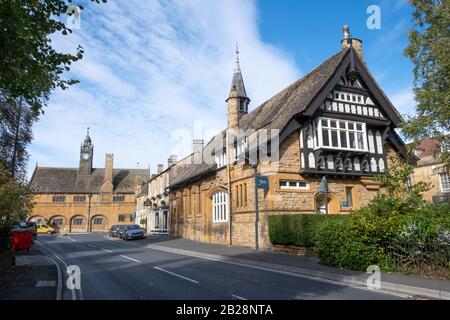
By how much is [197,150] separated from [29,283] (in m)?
29.1

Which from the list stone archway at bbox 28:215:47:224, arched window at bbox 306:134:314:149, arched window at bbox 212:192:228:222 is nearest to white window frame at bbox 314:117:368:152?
arched window at bbox 306:134:314:149

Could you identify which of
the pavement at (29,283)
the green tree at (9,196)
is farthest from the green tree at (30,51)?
the green tree at (9,196)

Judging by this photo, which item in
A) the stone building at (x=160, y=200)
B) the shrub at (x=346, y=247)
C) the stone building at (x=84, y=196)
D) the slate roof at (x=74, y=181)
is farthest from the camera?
the slate roof at (x=74, y=181)

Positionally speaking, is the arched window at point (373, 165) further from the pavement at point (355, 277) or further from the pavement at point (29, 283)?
the pavement at point (29, 283)

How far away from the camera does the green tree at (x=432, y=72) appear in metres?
15.6

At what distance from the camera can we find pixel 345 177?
77.8ft

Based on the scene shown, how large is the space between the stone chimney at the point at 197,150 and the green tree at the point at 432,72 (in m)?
22.5

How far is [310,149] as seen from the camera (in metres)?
23.0

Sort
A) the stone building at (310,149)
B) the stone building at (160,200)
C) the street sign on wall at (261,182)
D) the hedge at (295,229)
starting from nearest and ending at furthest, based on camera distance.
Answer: the hedge at (295,229) → the street sign on wall at (261,182) → the stone building at (310,149) → the stone building at (160,200)

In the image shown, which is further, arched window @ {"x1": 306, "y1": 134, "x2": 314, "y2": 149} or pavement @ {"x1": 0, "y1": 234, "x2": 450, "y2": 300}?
arched window @ {"x1": 306, "y1": 134, "x2": 314, "y2": 149}

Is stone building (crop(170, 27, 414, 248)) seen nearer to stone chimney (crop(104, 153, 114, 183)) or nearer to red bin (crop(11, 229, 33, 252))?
red bin (crop(11, 229, 33, 252))

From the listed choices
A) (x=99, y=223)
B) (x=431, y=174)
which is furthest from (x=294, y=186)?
(x=99, y=223)

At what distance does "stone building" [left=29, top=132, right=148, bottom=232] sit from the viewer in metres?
70.3

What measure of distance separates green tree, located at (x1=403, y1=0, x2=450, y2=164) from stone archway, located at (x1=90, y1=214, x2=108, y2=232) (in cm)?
6695
